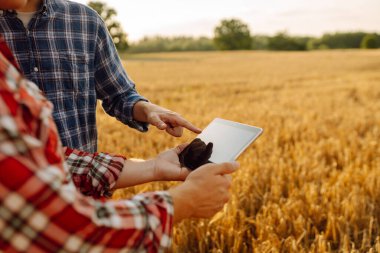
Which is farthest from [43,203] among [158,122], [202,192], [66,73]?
[66,73]

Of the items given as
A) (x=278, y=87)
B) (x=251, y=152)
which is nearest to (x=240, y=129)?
(x=251, y=152)

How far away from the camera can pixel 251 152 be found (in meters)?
3.98

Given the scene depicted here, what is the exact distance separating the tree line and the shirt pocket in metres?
57.5

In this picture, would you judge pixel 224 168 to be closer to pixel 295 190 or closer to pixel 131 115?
pixel 131 115

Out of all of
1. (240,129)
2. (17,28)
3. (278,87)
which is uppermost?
(17,28)

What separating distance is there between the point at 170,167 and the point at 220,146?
0.19 metres

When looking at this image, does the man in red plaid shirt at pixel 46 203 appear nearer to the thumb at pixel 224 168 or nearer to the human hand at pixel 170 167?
the thumb at pixel 224 168

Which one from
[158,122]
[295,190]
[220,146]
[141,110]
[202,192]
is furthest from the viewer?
[295,190]

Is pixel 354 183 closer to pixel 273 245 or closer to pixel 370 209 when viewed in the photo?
pixel 370 209

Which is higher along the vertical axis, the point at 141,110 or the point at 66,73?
the point at 66,73

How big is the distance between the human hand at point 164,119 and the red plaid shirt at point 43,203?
0.81 m

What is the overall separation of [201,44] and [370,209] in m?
72.8

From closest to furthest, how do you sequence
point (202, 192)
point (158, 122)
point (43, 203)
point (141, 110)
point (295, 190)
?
point (43, 203) < point (202, 192) < point (158, 122) < point (141, 110) < point (295, 190)

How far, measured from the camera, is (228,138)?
1417 millimetres
